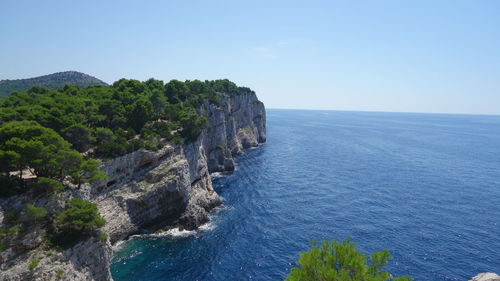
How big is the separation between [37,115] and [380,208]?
6980cm

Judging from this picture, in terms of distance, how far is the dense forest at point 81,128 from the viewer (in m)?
33.0

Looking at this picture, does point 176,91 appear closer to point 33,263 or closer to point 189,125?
point 189,125

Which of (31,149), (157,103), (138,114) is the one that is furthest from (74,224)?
(157,103)

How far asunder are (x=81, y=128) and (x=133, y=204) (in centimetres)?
1574

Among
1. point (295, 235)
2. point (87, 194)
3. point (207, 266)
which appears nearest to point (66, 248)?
point (87, 194)

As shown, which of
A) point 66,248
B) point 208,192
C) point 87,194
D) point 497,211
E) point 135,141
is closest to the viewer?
point 66,248

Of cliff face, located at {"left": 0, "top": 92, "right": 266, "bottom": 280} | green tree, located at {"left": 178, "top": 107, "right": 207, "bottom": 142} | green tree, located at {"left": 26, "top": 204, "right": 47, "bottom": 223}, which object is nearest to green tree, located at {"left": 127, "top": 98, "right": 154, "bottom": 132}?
green tree, located at {"left": 178, "top": 107, "right": 207, "bottom": 142}

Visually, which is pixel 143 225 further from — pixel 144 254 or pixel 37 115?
pixel 37 115

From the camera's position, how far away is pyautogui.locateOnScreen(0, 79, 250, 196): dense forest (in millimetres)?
33031

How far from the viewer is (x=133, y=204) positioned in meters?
50.0

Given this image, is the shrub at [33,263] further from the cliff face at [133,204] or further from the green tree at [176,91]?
the green tree at [176,91]

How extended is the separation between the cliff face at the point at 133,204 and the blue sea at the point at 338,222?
3644mm

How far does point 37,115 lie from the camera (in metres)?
44.0

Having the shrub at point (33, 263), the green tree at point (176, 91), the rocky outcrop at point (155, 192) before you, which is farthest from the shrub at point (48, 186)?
the green tree at point (176, 91)
